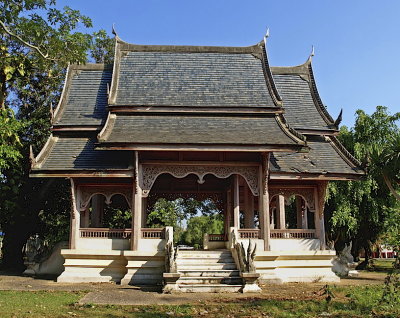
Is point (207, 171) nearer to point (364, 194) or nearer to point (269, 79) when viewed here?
point (269, 79)

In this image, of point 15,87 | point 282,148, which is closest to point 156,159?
point 282,148

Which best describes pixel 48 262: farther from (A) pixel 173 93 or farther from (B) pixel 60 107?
(A) pixel 173 93

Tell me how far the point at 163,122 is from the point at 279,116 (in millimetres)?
4454

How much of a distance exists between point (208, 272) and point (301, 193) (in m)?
5.26

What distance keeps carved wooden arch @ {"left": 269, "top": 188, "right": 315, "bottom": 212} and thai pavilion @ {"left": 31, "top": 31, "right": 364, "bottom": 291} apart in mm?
38

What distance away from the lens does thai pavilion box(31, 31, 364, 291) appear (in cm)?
1410

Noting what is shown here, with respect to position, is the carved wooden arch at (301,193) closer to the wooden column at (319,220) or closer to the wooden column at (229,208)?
the wooden column at (319,220)

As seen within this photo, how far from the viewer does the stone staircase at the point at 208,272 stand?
12.0 m

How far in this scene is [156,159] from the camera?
14.9 metres

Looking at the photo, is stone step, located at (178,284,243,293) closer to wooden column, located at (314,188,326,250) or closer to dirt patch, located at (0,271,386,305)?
dirt patch, located at (0,271,386,305)

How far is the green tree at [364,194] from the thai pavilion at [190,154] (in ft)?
7.70

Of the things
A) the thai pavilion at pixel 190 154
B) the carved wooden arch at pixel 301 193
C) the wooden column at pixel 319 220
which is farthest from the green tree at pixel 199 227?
the wooden column at pixel 319 220

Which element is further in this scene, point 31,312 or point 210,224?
point 210,224

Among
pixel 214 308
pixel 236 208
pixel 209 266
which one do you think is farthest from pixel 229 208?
pixel 214 308
